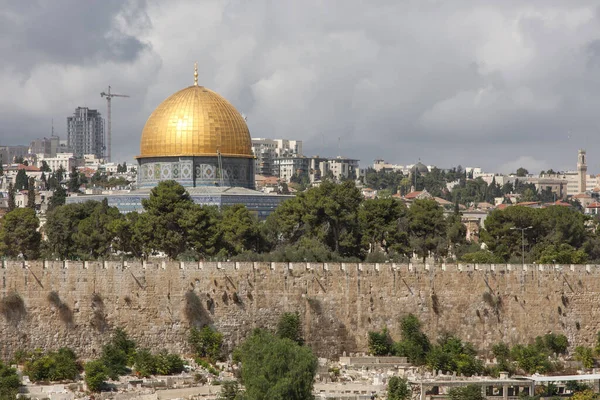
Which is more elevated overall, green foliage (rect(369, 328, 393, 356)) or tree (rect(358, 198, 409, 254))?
tree (rect(358, 198, 409, 254))

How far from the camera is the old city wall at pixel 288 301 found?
1567 inches

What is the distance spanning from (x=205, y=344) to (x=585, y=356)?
12.6 meters

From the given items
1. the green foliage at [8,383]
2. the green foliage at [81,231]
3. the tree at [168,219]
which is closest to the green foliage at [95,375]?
the green foliage at [8,383]

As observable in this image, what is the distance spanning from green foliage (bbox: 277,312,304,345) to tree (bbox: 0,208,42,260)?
20039 millimetres

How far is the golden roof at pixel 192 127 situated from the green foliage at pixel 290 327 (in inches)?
1117

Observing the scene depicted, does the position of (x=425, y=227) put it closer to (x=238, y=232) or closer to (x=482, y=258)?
(x=482, y=258)

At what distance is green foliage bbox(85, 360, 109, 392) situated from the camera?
124ft

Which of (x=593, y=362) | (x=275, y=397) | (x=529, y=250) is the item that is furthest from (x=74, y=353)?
(x=529, y=250)

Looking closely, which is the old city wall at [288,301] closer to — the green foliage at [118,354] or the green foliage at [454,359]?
the green foliage at [118,354]

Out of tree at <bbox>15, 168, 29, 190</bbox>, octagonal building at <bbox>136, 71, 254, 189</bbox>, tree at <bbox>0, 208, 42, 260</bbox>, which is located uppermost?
tree at <bbox>15, 168, 29, 190</bbox>

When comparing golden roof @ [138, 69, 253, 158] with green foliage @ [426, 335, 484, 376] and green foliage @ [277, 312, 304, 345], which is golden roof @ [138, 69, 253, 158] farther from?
green foliage @ [277, 312, 304, 345]

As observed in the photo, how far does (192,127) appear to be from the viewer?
71.0m

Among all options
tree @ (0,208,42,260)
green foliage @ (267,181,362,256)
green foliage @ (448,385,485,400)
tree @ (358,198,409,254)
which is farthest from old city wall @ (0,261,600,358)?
tree @ (0,208,42,260)

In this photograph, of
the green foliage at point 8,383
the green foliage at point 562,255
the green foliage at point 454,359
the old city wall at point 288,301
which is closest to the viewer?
the green foliage at point 8,383
